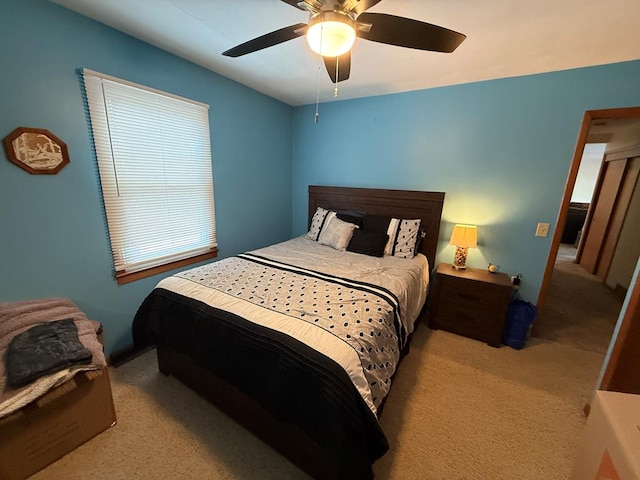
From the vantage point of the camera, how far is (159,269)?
2.26 meters

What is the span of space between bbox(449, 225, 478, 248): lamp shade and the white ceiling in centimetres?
138

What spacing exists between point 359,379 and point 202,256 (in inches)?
81.8

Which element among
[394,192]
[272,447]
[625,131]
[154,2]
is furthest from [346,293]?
[625,131]

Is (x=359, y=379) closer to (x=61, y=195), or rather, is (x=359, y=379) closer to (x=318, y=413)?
(x=318, y=413)

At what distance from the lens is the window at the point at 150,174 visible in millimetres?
1820

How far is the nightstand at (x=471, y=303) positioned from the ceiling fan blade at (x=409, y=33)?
1.87 m

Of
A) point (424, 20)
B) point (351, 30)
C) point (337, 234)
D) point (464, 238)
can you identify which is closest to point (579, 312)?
point (464, 238)

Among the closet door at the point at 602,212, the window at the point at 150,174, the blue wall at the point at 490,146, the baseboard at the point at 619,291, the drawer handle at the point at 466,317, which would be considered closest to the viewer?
the window at the point at 150,174

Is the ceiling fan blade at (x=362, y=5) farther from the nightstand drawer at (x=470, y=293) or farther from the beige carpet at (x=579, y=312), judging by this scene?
the beige carpet at (x=579, y=312)

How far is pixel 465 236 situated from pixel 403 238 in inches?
22.2

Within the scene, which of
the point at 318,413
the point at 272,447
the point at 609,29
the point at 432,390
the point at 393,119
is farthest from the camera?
the point at 393,119

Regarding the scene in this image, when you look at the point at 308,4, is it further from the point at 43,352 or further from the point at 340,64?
the point at 43,352

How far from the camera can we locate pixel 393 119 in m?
2.86

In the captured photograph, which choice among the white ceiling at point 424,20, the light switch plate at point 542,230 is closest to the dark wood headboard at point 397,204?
the light switch plate at point 542,230
